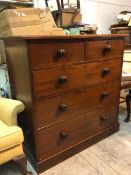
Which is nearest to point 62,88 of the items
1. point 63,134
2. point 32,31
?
point 63,134

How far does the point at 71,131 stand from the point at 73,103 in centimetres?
27

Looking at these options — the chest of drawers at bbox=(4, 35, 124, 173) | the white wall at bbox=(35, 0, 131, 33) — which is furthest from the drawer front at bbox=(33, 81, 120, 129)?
the white wall at bbox=(35, 0, 131, 33)

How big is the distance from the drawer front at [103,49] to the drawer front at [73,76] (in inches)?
2.2

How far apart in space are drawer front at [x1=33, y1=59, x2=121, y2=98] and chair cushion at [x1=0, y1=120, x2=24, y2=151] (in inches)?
11.6

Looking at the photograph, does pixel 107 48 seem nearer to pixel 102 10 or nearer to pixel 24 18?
pixel 24 18

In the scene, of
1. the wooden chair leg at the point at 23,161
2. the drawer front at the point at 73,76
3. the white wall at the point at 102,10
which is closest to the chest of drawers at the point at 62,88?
the drawer front at the point at 73,76

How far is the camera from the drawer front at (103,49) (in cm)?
160

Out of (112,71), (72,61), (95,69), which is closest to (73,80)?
(72,61)

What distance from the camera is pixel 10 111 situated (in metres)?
1.41

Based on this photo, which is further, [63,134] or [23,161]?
[63,134]

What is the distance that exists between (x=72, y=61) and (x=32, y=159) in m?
0.91

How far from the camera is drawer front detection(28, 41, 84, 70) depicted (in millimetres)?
1283

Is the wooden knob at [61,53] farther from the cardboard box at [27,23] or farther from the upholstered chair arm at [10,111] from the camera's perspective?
the upholstered chair arm at [10,111]

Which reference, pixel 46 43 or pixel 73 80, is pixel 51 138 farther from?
pixel 46 43
